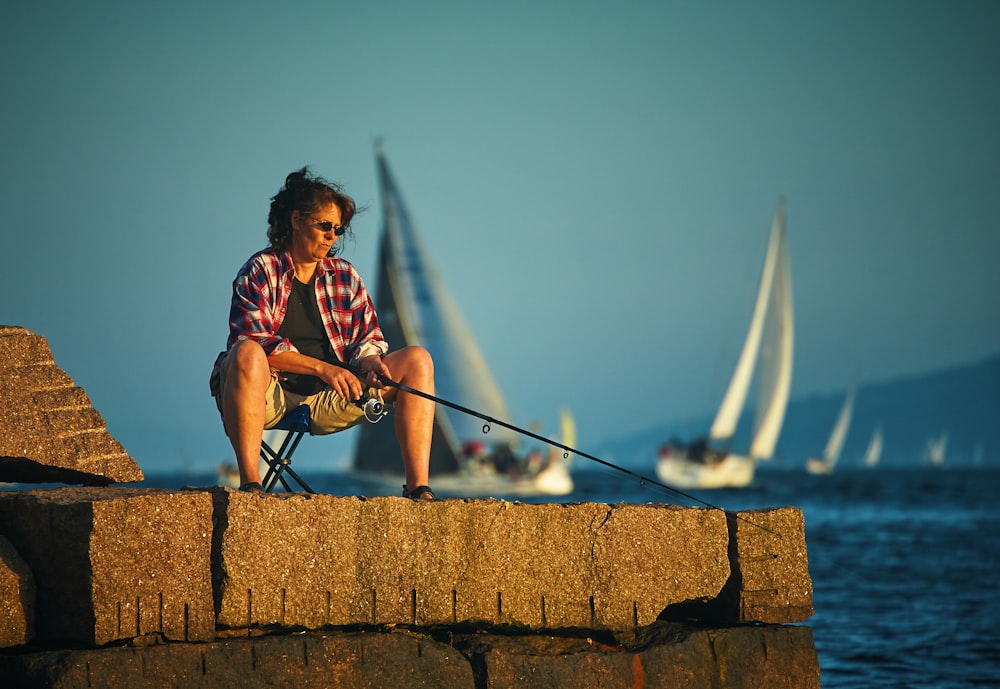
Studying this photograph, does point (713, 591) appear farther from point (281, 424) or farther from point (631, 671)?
point (281, 424)

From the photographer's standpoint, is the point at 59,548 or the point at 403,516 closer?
the point at 59,548

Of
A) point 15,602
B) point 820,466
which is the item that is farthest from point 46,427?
point 820,466

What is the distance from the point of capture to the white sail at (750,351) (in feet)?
193

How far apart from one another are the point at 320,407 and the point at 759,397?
200ft

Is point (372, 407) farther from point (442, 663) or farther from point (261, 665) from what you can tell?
point (261, 665)

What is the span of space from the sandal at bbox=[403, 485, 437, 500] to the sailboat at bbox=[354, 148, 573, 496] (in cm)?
3843

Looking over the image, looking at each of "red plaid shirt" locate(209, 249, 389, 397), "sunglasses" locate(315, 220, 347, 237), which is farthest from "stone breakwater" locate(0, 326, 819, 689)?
"sunglasses" locate(315, 220, 347, 237)

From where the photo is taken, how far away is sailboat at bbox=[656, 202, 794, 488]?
59406 mm

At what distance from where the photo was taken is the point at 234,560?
428 centimetres

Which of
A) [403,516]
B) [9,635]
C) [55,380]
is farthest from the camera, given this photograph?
[55,380]

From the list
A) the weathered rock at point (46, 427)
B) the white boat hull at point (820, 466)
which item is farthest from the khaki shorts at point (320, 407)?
the white boat hull at point (820, 466)

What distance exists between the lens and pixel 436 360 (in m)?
48.0

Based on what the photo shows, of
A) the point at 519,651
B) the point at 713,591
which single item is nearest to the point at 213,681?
the point at 519,651

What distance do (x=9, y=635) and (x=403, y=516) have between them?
1338mm
